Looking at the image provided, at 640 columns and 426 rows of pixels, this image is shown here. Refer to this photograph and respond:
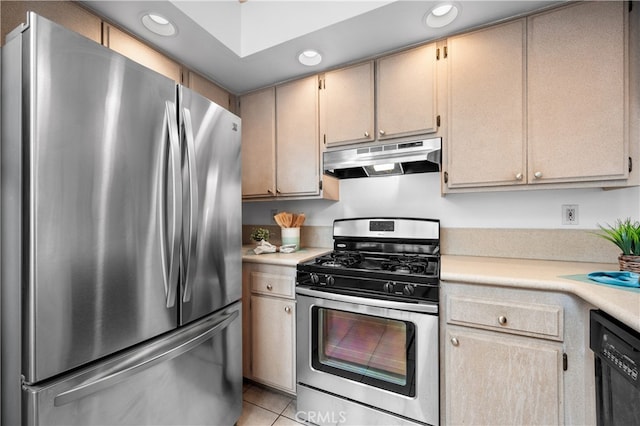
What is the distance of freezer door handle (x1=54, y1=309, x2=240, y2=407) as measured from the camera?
87cm

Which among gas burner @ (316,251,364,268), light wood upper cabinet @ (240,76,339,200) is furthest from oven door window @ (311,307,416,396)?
light wood upper cabinet @ (240,76,339,200)

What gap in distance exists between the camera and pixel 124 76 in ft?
3.22

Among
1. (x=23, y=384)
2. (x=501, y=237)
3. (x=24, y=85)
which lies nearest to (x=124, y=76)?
(x=24, y=85)

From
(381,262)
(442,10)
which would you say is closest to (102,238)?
(381,262)

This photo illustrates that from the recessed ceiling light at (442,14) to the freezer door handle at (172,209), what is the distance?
1.45 metres

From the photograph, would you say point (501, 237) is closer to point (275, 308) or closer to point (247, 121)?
point (275, 308)

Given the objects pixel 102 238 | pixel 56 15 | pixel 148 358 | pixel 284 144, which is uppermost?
pixel 56 15

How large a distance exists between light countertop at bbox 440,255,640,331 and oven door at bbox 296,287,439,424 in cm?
27

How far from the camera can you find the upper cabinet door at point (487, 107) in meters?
1.48

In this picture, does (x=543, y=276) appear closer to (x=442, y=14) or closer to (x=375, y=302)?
(x=375, y=302)

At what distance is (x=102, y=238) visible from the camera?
3.03ft

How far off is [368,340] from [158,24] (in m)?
2.18

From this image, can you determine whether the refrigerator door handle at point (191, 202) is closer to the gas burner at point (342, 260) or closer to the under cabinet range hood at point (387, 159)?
the gas burner at point (342, 260)

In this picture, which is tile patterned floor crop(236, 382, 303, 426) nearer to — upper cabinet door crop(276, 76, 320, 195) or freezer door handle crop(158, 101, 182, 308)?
freezer door handle crop(158, 101, 182, 308)
